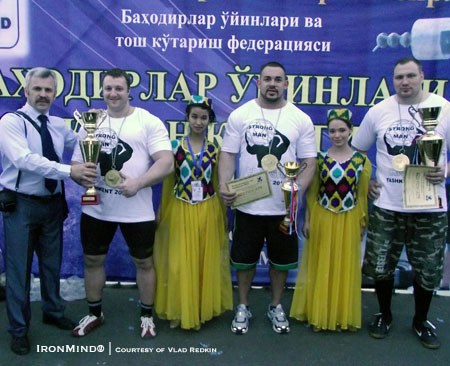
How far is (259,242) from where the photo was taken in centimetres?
305

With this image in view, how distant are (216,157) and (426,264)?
5.13 feet

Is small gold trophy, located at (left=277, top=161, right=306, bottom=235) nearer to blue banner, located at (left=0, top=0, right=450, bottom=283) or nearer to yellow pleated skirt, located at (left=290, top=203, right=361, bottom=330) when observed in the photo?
yellow pleated skirt, located at (left=290, top=203, right=361, bottom=330)

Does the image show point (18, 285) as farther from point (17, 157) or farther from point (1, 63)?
point (1, 63)

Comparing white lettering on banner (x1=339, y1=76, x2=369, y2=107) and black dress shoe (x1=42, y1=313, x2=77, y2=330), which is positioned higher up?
white lettering on banner (x1=339, y1=76, x2=369, y2=107)

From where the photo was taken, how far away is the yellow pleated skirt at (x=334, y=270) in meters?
2.95

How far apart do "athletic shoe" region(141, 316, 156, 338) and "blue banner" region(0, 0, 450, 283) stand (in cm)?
168

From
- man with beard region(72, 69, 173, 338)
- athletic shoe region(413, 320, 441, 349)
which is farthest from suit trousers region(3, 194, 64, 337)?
athletic shoe region(413, 320, 441, 349)

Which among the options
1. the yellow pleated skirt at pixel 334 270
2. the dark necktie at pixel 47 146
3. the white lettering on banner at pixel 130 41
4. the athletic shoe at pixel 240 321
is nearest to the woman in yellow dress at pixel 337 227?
the yellow pleated skirt at pixel 334 270

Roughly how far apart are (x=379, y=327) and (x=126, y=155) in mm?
2121

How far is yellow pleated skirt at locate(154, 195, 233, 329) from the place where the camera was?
2.95 m

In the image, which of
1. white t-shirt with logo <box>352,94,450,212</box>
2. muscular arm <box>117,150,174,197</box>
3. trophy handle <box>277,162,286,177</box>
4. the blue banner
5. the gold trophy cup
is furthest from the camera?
the blue banner

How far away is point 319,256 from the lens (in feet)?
9.86

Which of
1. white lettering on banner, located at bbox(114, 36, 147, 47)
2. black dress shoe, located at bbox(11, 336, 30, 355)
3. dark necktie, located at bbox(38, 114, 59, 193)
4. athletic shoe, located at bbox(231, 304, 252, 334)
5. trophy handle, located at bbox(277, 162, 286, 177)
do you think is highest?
white lettering on banner, located at bbox(114, 36, 147, 47)

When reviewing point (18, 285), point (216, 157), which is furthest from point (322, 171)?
point (18, 285)
